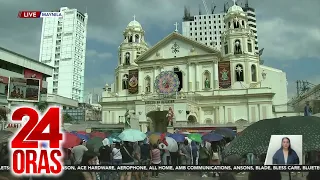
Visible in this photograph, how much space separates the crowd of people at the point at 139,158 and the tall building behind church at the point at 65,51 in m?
81.5

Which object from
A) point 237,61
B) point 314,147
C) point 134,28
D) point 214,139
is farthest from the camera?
point 134,28

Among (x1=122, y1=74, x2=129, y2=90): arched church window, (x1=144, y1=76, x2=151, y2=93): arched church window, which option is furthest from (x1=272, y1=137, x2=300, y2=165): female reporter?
(x1=122, y1=74, x2=129, y2=90): arched church window

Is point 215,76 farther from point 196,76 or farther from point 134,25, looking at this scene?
point 134,25

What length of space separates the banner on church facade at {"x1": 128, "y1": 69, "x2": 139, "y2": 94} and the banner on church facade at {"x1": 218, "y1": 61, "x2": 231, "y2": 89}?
509 inches

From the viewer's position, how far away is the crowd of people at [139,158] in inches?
207

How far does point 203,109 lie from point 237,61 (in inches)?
333

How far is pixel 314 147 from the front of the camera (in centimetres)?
507

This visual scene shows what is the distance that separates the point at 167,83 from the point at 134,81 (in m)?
7.31

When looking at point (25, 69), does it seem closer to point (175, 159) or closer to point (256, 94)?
point (256, 94)

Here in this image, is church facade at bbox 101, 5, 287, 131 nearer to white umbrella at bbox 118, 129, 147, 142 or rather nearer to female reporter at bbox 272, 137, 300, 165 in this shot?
white umbrella at bbox 118, 129, 147, 142

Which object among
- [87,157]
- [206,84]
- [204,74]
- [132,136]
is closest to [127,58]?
[204,74]

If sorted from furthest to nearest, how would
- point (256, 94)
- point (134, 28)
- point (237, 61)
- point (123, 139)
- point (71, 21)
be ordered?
point (71, 21)
point (134, 28)
point (237, 61)
point (256, 94)
point (123, 139)

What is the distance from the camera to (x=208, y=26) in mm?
112125

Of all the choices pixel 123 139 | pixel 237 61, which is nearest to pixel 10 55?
pixel 237 61
